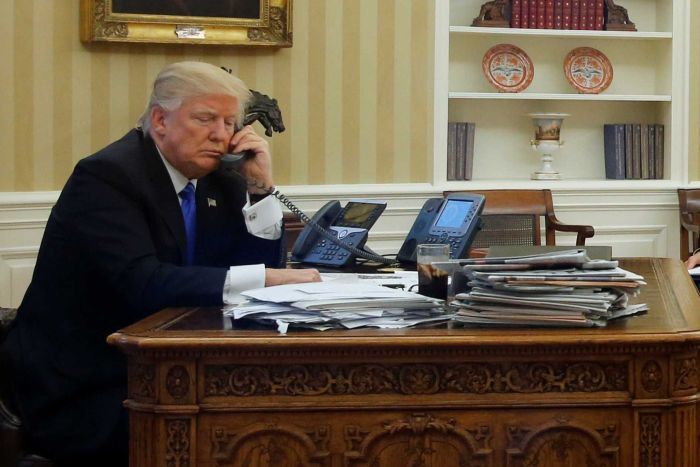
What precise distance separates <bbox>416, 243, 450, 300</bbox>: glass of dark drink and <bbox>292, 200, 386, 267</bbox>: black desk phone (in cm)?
83

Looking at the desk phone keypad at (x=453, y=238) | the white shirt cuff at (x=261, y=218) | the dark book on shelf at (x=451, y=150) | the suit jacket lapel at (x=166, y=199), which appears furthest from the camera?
the dark book on shelf at (x=451, y=150)

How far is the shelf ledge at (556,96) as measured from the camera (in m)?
5.45

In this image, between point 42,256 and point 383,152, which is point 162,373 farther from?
point 383,152

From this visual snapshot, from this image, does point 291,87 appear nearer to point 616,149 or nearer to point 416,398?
point 616,149

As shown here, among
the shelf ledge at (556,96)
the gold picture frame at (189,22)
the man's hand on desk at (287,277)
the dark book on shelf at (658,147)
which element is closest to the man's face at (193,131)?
the man's hand on desk at (287,277)

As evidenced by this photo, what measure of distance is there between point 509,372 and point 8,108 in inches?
141

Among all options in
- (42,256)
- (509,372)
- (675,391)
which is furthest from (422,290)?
(42,256)

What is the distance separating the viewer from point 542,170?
5.70m

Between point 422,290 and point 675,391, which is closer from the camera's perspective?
point 675,391

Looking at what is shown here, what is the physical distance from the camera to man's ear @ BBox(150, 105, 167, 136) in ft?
8.45

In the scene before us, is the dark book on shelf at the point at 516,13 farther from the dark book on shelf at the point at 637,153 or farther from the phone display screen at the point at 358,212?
the phone display screen at the point at 358,212

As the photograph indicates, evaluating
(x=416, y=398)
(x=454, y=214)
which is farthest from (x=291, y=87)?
(x=416, y=398)

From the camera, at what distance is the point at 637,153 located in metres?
5.77

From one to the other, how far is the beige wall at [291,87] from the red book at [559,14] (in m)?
0.71
